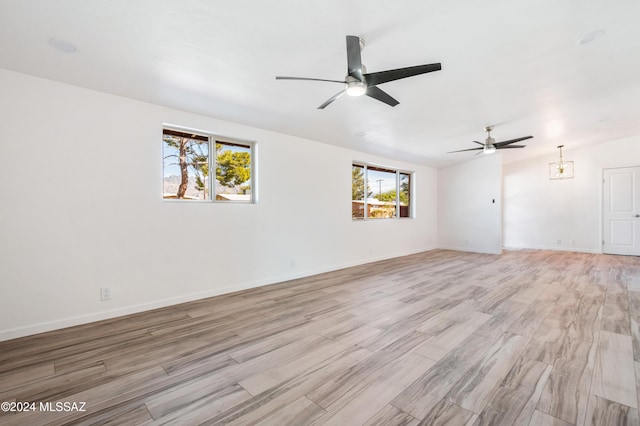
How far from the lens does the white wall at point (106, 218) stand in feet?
8.63

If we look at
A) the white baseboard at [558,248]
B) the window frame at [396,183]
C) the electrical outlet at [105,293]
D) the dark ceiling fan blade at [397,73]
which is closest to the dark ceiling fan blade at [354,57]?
the dark ceiling fan blade at [397,73]

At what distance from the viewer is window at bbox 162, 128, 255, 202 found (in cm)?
364

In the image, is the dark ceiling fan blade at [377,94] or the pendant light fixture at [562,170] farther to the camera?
the pendant light fixture at [562,170]

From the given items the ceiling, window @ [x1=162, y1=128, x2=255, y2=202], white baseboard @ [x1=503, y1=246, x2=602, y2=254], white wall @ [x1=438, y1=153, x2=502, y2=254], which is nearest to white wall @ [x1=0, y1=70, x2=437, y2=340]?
window @ [x1=162, y1=128, x2=255, y2=202]

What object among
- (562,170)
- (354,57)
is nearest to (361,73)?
(354,57)

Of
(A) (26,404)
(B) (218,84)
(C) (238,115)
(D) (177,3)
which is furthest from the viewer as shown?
(C) (238,115)

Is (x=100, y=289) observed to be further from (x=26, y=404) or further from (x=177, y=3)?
(x=177, y=3)

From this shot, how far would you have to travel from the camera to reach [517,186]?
8.78 metres

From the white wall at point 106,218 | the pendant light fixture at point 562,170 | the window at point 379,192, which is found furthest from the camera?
the pendant light fixture at point 562,170

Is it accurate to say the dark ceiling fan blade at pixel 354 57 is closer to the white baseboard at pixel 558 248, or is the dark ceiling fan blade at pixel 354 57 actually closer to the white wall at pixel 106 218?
the white wall at pixel 106 218

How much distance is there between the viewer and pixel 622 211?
720cm

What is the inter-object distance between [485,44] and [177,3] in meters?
2.68

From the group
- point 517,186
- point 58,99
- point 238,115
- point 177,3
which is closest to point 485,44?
point 177,3

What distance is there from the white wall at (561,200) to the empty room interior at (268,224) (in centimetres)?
267
